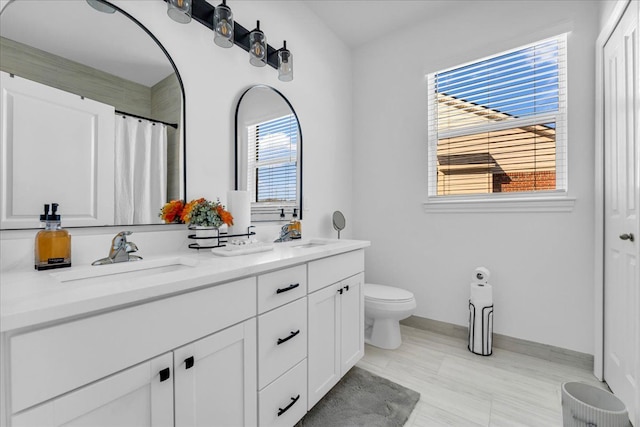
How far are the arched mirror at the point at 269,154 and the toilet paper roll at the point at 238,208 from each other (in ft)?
0.53

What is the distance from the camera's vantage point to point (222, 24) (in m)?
1.50

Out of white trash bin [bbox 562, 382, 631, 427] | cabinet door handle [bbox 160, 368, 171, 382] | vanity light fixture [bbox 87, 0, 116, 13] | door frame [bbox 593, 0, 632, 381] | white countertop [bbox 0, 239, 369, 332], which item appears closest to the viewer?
white countertop [bbox 0, 239, 369, 332]

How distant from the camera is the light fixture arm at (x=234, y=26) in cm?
149

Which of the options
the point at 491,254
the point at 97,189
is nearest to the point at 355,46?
the point at 491,254

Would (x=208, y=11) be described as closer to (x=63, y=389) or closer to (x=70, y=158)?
(x=70, y=158)

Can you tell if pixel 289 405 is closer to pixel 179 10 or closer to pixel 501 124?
pixel 179 10

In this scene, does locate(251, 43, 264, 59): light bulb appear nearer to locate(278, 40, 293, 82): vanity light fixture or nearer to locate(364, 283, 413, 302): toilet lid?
locate(278, 40, 293, 82): vanity light fixture

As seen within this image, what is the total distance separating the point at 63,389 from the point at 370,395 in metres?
1.49

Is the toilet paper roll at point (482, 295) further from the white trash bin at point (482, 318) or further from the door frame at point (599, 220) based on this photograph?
the door frame at point (599, 220)

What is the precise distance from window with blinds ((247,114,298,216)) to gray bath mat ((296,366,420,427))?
1.22 meters

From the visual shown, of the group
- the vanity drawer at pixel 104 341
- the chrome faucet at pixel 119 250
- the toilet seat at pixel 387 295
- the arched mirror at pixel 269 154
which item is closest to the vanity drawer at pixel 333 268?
the toilet seat at pixel 387 295

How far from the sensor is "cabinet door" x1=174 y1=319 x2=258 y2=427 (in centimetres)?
89

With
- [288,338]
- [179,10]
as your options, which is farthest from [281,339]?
[179,10]

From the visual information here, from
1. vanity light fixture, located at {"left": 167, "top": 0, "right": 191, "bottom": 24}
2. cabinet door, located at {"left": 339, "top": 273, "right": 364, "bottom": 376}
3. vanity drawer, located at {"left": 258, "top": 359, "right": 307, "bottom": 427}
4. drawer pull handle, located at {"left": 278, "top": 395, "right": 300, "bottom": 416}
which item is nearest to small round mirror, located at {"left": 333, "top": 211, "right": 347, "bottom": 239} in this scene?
cabinet door, located at {"left": 339, "top": 273, "right": 364, "bottom": 376}
